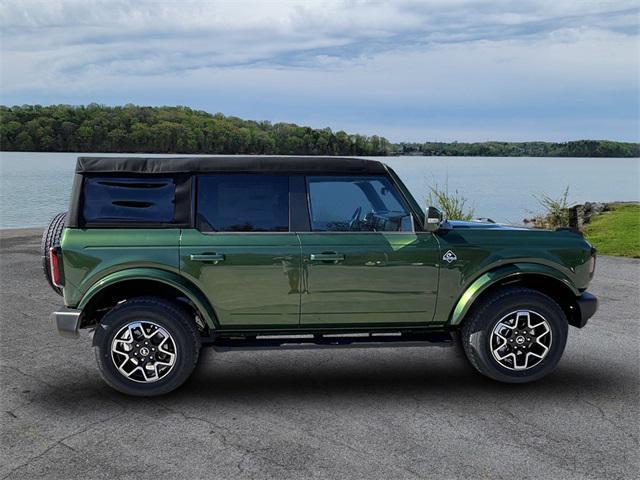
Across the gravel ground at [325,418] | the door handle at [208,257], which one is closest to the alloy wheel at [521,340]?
the gravel ground at [325,418]

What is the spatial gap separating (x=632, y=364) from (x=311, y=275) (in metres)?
3.24

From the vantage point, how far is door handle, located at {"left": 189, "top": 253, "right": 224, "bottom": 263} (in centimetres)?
530

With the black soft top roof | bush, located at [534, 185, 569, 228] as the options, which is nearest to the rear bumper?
the black soft top roof

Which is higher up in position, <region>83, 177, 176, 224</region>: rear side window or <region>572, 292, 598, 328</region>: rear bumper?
<region>83, 177, 176, 224</region>: rear side window

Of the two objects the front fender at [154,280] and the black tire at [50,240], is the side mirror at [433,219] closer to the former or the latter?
the front fender at [154,280]

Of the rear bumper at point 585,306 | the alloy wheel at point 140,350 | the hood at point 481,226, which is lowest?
the alloy wheel at point 140,350

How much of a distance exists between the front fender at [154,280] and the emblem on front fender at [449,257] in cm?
198

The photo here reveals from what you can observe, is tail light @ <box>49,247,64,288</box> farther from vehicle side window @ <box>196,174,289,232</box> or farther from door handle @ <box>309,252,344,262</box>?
door handle @ <box>309,252,344,262</box>

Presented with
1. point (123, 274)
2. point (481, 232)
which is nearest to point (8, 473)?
point (123, 274)

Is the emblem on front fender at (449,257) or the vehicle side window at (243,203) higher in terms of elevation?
the vehicle side window at (243,203)

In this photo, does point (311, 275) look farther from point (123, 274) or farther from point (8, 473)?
point (8, 473)

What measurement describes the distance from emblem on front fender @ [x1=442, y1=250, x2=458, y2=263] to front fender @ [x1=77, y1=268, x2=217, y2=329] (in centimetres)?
198

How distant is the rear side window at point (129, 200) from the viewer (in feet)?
17.6

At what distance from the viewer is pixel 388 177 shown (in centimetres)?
567
